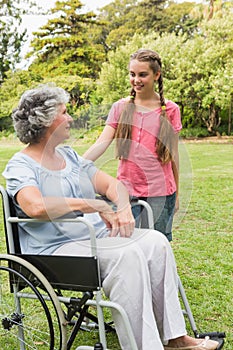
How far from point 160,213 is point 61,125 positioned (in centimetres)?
73

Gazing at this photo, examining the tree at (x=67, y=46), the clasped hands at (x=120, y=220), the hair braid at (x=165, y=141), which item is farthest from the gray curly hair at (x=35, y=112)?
the tree at (x=67, y=46)

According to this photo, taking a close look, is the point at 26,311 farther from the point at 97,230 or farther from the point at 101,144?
the point at 101,144

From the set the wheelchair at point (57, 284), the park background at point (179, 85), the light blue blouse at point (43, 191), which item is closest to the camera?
the wheelchair at point (57, 284)

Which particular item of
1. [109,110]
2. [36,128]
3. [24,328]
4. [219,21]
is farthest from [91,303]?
[219,21]

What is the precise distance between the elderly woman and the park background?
0.45ft

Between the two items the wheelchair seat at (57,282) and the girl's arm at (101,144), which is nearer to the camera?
the wheelchair seat at (57,282)

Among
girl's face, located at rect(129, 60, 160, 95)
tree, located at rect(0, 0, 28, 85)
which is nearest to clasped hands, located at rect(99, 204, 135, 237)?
girl's face, located at rect(129, 60, 160, 95)

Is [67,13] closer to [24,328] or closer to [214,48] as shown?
[214,48]

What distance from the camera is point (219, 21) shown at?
1731 cm

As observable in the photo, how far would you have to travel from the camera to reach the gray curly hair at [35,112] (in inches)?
85.8

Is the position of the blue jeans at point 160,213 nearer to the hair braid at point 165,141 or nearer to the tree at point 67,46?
the hair braid at point 165,141

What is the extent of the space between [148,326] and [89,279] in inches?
10.9

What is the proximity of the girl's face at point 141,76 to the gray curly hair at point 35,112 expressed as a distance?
0.52m

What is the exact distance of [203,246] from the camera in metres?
4.36
